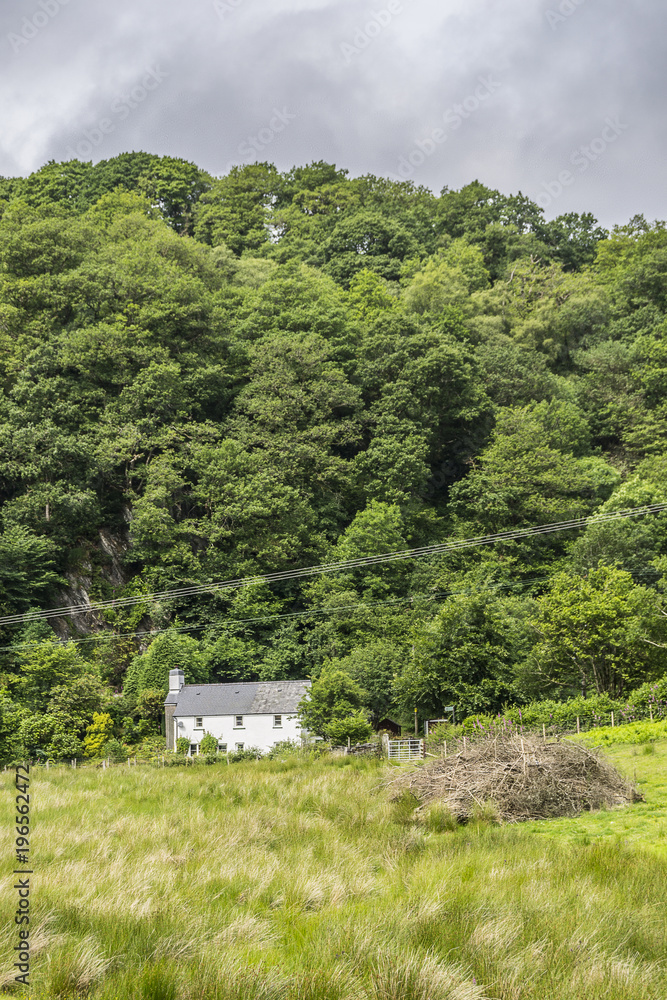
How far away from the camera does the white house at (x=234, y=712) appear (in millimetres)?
35625

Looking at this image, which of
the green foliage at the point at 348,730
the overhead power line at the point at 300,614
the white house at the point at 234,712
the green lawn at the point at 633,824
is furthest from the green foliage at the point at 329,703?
the green lawn at the point at 633,824

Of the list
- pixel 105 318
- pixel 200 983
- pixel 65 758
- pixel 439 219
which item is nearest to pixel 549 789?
pixel 200 983

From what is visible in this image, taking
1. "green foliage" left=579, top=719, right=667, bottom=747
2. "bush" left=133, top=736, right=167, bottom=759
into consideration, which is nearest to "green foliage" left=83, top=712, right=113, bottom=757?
"bush" left=133, top=736, right=167, bottom=759

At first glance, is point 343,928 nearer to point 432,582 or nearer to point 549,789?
point 549,789

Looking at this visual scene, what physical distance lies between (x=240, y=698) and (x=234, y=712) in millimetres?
740

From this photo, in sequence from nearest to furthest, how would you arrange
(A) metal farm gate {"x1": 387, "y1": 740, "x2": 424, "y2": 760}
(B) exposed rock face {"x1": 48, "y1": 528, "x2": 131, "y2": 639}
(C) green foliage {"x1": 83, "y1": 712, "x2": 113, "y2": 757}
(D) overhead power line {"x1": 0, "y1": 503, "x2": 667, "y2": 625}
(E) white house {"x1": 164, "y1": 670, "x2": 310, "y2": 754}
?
(A) metal farm gate {"x1": 387, "y1": 740, "x2": 424, "y2": 760} < (C) green foliage {"x1": 83, "y1": 712, "x2": 113, "y2": 757} < (E) white house {"x1": 164, "y1": 670, "x2": 310, "y2": 754} < (D) overhead power line {"x1": 0, "y1": 503, "x2": 667, "y2": 625} < (B) exposed rock face {"x1": 48, "y1": 528, "x2": 131, "y2": 639}

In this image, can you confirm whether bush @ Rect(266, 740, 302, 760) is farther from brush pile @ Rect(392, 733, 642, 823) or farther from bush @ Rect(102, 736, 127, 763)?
brush pile @ Rect(392, 733, 642, 823)

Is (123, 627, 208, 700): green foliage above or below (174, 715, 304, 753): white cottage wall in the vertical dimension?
above

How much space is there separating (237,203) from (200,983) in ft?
252

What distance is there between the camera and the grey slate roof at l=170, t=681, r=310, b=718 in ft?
117

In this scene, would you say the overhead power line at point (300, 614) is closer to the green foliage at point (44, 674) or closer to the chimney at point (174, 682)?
the chimney at point (174, 682)

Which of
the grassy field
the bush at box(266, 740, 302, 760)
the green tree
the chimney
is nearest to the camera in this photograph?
the grassy field

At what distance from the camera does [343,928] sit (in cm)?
470

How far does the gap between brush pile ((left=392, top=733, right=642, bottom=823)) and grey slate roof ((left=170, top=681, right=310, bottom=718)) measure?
82.7ft
